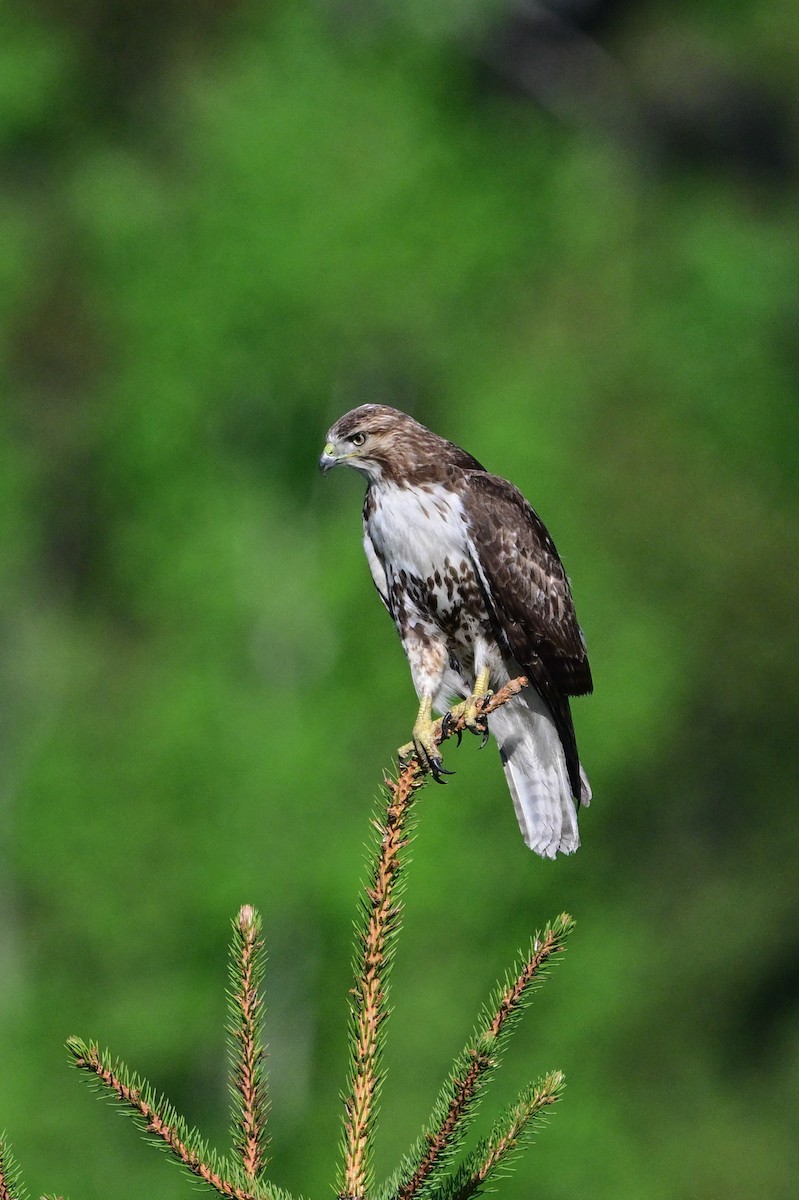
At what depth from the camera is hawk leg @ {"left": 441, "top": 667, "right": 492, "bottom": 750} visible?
4973 mm

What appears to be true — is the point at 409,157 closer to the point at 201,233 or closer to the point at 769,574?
the point at 201,233

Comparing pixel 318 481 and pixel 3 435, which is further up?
pixel 318 481

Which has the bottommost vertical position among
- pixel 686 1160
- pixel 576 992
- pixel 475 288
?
pixel 686 1160

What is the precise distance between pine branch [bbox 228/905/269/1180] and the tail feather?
2.23 metres

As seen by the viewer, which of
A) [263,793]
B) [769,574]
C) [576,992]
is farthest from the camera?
[769,574]

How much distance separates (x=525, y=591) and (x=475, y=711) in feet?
2.39

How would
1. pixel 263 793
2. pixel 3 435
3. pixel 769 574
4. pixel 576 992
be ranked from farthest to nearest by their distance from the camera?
pixel 769 574, pixel 3 435, pixel 576 992, pixel 263 793

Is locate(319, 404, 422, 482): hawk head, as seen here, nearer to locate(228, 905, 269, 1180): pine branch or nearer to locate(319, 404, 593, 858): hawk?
locate(319, 404, 593, 858): hawk

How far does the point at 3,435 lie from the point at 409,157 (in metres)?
3.85

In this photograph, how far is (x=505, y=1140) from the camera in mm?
3295

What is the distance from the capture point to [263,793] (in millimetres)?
11688

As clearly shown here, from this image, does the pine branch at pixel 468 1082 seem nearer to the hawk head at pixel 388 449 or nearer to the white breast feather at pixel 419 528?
the white breast feather at pixel 419 528

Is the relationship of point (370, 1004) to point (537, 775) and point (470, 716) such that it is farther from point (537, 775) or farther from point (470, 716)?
point (537, 775)

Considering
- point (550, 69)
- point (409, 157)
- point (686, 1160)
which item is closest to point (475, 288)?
point (409, 157)
